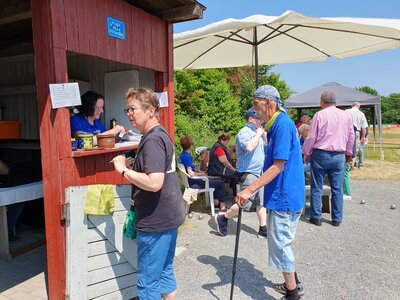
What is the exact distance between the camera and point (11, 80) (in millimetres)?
6094

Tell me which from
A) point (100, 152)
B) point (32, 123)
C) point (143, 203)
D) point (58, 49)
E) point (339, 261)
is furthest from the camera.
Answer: point (32, 123)

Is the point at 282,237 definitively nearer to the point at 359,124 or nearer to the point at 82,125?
the point at 82,125

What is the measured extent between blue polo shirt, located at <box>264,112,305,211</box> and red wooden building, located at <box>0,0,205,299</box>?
1.57m

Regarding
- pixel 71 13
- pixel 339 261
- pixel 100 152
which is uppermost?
pixel 71 13

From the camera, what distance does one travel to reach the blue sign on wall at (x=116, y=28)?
Answer: 320cm

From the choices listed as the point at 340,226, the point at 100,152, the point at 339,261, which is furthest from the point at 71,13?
the point at 340,226

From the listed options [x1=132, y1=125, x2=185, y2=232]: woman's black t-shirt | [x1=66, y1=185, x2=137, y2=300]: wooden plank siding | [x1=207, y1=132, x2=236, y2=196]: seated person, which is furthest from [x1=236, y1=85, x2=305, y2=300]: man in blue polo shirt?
[x1=207, y1=132, x2=236, y2=196]: seated person

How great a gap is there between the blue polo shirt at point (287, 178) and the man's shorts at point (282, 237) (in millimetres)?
84

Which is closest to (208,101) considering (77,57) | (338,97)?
(338,97)

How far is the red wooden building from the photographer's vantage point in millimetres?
2592

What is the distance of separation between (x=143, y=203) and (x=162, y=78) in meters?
2.35

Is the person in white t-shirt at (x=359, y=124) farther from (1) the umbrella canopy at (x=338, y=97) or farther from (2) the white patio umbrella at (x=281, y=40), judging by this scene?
(2) the white patio umbrella at (x=281, y=40)

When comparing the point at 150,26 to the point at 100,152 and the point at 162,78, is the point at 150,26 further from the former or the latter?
the point at 100,152

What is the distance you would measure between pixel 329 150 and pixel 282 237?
238cm
